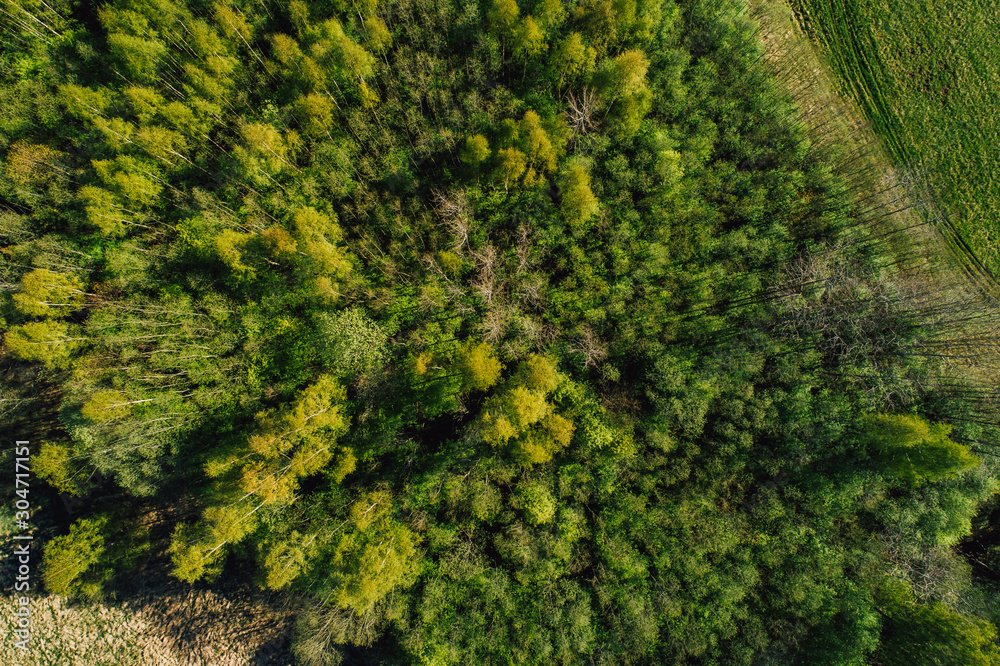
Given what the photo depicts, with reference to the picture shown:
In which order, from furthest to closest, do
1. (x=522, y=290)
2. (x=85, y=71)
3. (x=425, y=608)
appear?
(x=85, y=71) < (x=522, y=290) < (x=425, y=608)

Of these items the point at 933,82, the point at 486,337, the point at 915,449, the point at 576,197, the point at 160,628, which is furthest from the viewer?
the point at 933,82

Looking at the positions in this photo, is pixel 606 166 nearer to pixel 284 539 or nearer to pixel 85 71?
pixel 284 539

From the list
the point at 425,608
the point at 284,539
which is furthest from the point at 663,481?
the point at 284,539

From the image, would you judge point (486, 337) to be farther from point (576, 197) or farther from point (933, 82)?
point (933, 82)

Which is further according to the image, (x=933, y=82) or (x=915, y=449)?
(x=933, y=82)

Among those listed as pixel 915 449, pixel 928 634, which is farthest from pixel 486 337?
pixel 928 634

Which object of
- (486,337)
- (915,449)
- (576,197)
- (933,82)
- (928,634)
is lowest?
(928,634)

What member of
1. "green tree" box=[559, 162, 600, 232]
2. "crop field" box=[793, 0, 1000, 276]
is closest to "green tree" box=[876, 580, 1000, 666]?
"crop field" box=[793, 0, 1000, 276]
